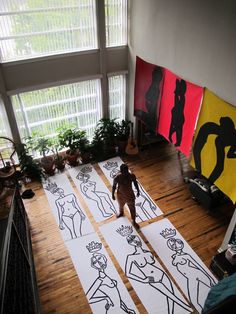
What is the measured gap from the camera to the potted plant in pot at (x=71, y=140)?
572 cm

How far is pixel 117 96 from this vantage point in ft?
20.4

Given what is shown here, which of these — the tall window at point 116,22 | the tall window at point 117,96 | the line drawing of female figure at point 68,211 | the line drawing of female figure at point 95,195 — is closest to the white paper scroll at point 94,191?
the line drawing of female figure at point 95,195

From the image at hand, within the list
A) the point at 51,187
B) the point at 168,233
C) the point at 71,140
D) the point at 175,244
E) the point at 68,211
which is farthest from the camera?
the point at 71,140

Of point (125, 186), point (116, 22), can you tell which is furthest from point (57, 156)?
point (116, 22)

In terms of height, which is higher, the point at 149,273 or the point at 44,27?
the point at 44,27

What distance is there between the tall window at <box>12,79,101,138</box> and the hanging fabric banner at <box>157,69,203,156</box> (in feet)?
5.57

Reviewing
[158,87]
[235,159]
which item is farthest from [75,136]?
[235,159]

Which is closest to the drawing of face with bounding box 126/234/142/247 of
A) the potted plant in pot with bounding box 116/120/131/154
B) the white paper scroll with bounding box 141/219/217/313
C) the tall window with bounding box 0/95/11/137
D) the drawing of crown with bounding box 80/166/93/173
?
the white paper scroll with bounding box 141/219/217/313

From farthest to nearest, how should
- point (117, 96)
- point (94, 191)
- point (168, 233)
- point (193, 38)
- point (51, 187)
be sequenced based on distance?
point (117, 96), point (51, 187), point (94, 191), point (168, 233), point (193, 38)

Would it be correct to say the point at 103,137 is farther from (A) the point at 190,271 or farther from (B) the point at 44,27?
(A) the point at 190,271

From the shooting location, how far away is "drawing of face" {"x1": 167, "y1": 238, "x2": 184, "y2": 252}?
431 centimetres

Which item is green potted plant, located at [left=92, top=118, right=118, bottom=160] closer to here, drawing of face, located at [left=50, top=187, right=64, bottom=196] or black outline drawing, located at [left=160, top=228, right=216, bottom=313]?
drawing of face, located at [left=50, top=187, right=64, bottom=196]

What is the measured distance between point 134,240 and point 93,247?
698 mm

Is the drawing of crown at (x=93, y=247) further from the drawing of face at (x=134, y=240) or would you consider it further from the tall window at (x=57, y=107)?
the tall window at (x=57, y=107)
